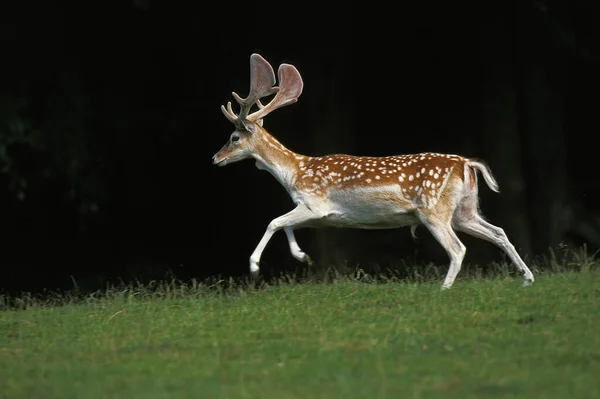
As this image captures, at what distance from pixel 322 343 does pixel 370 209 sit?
3135 mm

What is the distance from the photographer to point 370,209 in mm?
10750

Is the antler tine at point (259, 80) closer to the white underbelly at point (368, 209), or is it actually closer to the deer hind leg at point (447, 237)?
the white underbelly at point (368, 209)

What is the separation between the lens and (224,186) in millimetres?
16219

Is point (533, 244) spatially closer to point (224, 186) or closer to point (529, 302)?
point (224, 186)

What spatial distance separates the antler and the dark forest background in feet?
7.29

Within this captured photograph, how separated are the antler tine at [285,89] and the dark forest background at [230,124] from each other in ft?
7.27

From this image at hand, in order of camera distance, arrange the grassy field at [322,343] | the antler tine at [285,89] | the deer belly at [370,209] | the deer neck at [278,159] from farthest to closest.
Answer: the antler tine at [285,89], the deer neck at [278,159], the deer belly at [370,209], the grassy field at [322,343]

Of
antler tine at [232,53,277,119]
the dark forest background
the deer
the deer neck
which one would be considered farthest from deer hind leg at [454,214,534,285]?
the dark forest background

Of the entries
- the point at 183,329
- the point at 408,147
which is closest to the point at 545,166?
the point at 408,147

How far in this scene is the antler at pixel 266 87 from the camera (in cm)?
1172

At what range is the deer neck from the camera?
1127 centimetres

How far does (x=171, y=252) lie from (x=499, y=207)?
176 inches

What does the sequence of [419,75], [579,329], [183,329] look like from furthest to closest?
[419,75], [183,329], [579,329]

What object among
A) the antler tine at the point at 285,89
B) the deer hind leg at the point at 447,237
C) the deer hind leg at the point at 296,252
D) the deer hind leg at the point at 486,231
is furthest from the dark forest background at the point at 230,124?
the deer hind leg at the point at 447,237
